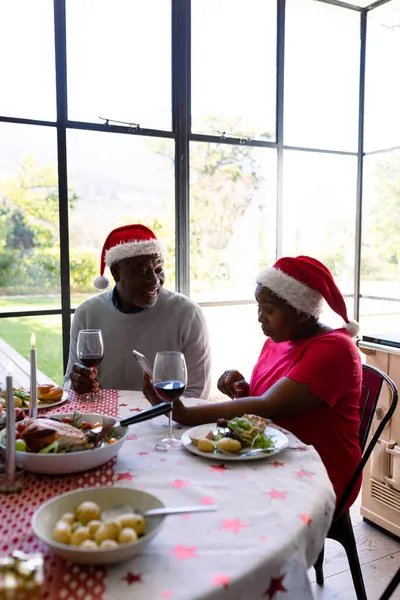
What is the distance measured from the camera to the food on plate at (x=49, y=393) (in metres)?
1.59

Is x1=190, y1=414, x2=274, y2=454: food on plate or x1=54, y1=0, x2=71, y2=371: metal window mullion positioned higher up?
x1=54, y1=0, x2=71, y2=371: metal window mullion

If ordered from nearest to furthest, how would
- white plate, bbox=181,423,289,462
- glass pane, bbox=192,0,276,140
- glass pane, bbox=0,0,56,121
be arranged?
white plate, bbox=181,423,289,462 < glass pane, bbox=0,0,56,121 < glass pane, bbox=192,0,276,140

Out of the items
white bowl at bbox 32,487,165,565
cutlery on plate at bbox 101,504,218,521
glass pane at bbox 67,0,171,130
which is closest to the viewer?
white bowl at bbox 32,487,165,565

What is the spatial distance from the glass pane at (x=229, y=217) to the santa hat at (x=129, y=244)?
1408 millimetres

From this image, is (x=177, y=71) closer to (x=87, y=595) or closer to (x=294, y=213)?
(x=294, y=213)

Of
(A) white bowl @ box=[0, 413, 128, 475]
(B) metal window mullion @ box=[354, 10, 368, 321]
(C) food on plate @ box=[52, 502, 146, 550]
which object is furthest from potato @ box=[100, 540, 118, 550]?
(B) metal window mullion @ box=[354, 10, 368, 321]

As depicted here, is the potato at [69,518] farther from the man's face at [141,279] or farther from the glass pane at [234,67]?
the glass pane at [234,67]

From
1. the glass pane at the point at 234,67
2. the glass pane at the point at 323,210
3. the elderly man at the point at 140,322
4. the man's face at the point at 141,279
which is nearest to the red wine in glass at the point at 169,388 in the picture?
the elderly man at the point at 140,322

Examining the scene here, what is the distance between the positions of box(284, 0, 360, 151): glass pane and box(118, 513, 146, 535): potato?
146 inches

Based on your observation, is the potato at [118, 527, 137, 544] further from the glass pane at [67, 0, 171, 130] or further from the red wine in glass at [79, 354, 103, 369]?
the glass pane at [67, 0, 171, 130]

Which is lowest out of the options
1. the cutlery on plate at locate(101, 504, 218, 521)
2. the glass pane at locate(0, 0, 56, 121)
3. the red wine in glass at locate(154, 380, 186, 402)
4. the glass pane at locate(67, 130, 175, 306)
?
the cutlery on plate at locate(101, 504, 218, 521)

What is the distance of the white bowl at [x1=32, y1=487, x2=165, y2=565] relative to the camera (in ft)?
2.28

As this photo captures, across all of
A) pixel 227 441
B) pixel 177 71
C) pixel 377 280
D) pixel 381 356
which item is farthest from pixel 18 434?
pixel 377 280

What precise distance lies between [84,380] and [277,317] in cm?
66
